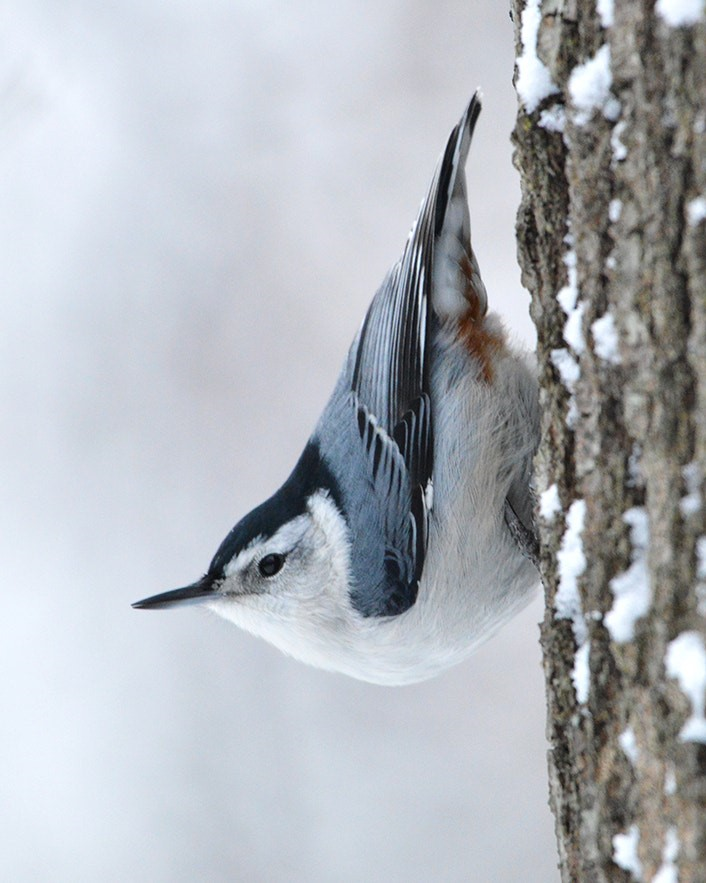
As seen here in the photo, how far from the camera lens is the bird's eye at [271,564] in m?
1.93

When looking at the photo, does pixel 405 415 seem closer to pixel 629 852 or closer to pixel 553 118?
pixel 553 118

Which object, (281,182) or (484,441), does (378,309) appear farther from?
(281,182)

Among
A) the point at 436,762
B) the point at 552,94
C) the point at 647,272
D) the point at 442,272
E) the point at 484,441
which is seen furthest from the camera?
the point at 436,762

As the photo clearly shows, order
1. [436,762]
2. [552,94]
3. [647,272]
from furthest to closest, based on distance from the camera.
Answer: [436,762] → [552,94] → [647,272]

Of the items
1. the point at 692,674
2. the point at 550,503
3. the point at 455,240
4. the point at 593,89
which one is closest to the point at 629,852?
the point at 692,674

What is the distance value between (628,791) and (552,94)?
0.74 meters

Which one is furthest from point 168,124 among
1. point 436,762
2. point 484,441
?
point 436,762

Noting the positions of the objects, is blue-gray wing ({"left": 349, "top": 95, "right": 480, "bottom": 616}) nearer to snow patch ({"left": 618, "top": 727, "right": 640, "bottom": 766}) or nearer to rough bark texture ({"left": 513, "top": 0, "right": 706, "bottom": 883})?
rough bark texture ({"left": 513, "top": 0, "right": 706, "bottom": 883})

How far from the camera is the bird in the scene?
66.2 inches

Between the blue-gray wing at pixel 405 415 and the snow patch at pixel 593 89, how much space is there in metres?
0.83

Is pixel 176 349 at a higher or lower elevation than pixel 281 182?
lower

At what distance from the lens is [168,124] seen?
2.79 metres

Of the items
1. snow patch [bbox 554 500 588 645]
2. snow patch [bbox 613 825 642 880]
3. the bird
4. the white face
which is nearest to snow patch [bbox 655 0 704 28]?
snow patch [bbox 554 500 588 645]

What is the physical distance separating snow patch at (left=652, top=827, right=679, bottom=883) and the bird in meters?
0.78
